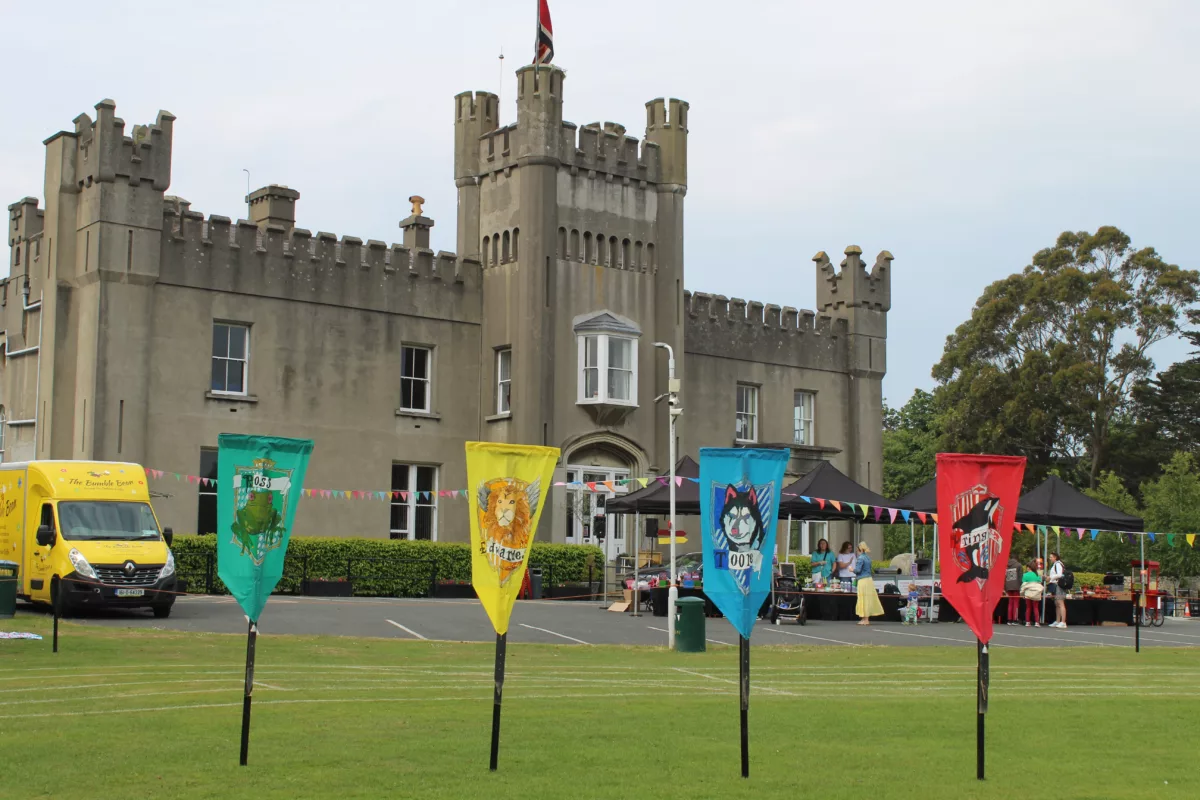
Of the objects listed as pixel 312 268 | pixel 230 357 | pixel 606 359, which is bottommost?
pixel 230 357

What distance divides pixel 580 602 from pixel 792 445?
12926mm

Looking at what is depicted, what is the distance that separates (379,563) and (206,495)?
444cm

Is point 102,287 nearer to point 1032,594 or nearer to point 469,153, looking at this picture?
point 469,153

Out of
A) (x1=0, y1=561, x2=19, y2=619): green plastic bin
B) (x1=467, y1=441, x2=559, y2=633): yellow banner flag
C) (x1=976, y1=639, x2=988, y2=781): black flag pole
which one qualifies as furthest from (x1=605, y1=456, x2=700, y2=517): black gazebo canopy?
(x1=976, y1=639, x2=988, y2=781): black flag pole

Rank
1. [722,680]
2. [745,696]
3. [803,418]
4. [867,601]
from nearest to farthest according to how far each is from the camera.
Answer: [745,696]
[722,680]
[867,601]
[803,418]

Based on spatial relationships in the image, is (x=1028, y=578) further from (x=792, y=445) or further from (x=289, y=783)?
(x=289, y=783)

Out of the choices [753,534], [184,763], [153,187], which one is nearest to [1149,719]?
[753,534]

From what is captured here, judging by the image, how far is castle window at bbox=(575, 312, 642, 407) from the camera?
38.2 meters

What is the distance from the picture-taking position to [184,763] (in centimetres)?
1128

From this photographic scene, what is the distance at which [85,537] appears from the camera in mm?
25469

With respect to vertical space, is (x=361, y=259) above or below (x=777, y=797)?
above

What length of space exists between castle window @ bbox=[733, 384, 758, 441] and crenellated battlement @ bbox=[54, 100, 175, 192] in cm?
1846

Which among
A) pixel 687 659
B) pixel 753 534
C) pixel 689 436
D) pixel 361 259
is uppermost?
pixel 361 259

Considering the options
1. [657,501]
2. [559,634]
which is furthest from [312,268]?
[559,634]
